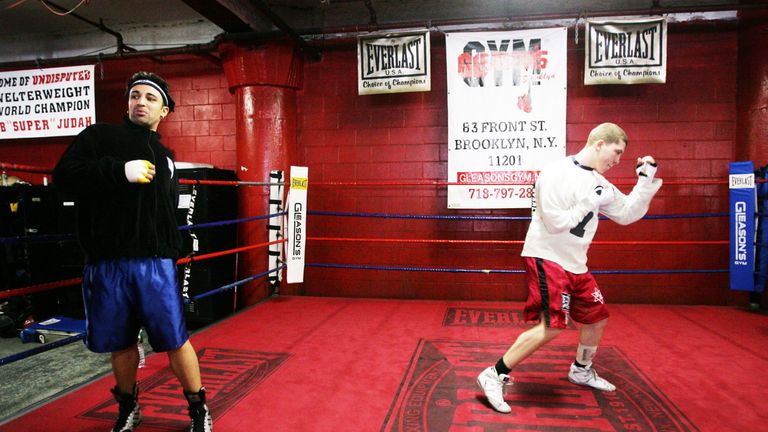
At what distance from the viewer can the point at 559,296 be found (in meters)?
1.91

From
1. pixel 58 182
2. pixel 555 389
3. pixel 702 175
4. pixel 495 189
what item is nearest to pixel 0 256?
pixel 58 182

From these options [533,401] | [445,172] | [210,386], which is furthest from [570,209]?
[445,172]

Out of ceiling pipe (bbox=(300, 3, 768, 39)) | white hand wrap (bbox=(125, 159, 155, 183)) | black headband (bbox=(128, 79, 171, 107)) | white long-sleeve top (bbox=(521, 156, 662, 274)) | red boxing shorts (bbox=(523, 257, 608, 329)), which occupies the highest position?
ceiling pipe (bbox=(300, 3, 768, 39))

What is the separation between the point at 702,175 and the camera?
391cm

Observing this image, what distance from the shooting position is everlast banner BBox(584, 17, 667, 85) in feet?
12.1

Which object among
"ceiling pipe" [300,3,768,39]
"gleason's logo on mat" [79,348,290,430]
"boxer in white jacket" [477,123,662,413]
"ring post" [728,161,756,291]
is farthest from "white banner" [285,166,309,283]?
"ring post" [728,161,756,291]

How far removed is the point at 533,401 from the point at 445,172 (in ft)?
8.48

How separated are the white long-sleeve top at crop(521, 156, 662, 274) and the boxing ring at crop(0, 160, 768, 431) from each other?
0.72 metres

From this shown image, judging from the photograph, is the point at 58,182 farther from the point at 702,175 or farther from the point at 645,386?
the point at 702,175

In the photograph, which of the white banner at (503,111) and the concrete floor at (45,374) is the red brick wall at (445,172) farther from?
the concrete floor at (45,374)

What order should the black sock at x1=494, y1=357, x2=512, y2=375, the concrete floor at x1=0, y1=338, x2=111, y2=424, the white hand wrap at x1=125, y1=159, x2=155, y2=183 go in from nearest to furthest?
the white hand wrap at x1=125, y1=159, x2=155, y2=183 < the black sock at x1=494, y1=357, x2=512, y2=375 < the concrete floor at x1=0, y1=338, x2=111, y2=424

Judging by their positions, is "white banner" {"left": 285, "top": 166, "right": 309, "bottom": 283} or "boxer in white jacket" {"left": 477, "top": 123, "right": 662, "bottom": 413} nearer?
"boxer in white jacket" {"left": 477, "top": 123, "right": 662, "bottom": 413}

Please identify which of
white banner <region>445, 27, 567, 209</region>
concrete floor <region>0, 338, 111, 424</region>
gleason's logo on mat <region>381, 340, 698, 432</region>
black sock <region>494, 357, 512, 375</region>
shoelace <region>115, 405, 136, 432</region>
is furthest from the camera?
white banner <region>445, 27, 567, 209</region>

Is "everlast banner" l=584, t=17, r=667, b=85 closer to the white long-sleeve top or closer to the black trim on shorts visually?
the white long-sleeve top
